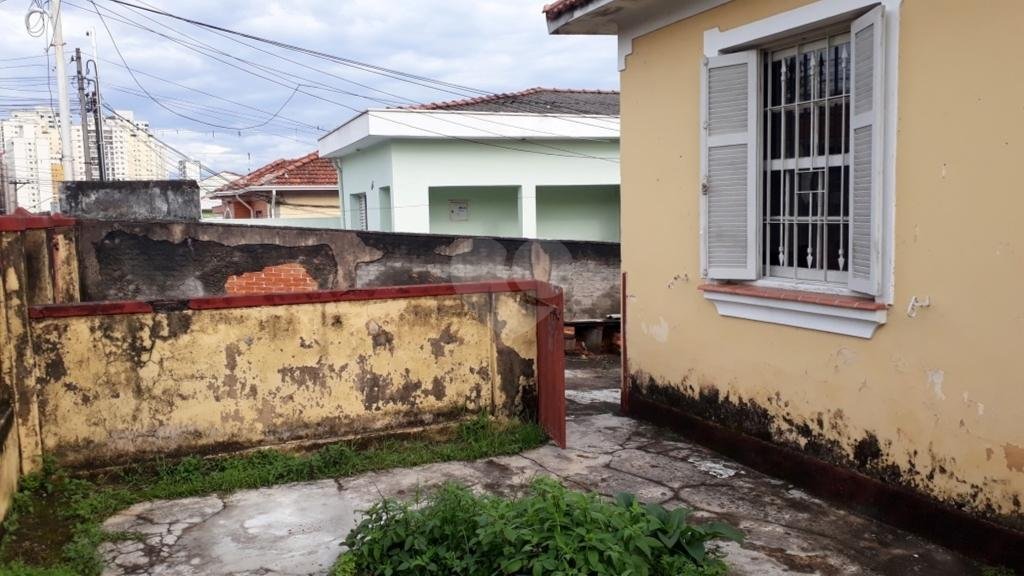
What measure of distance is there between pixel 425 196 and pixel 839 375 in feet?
35.5

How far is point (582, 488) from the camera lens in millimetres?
4914

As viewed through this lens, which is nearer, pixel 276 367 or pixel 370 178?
pixel 276 367

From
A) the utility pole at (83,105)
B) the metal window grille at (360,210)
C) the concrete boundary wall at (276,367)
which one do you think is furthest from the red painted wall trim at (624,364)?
the utility pole at (83,105)

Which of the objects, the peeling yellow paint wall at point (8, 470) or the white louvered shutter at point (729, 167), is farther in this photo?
the white louvered shutter at point (729, 167)

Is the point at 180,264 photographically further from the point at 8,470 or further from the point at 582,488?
the point at 582,488

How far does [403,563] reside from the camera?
3410 millimetres

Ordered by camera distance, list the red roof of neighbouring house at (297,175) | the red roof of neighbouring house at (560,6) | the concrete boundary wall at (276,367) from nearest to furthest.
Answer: the concrete boundary wall at (276,367) < the red roof of neighbouring house at (560,6) < the red roof of neighbouring house at (297,175)

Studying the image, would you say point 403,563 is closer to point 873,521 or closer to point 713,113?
point 873,521

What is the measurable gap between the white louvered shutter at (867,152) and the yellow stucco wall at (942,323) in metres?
0.11

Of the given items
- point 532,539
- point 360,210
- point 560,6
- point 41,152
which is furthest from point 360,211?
point 41,152

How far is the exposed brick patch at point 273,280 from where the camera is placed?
29.0 ft

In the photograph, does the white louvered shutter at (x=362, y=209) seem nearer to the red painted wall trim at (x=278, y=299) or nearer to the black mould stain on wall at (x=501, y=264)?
the black mould stain on wall at (x=501, y=264)

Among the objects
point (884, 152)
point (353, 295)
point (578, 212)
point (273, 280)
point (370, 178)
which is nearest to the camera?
point (884, 152)

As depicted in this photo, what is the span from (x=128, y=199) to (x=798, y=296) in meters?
9.34
